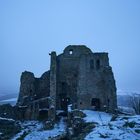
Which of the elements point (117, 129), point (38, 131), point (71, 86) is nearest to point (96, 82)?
point (71, 86)

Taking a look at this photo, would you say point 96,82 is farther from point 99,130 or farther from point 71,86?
point 99,130

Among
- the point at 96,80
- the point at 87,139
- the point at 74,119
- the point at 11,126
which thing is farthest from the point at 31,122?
the point at 87,139

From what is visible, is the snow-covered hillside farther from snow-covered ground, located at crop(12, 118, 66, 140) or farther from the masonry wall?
the masonry wall

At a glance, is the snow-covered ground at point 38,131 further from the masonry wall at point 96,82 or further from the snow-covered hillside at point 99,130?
the masonry wall at point 96,82

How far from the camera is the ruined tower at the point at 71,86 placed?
38.2 metres

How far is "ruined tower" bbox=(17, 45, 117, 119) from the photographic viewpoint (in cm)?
3823

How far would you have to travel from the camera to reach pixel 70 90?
142ft

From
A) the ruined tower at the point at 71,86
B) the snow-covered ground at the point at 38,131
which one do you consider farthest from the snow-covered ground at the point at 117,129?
the ruined tower at the point at 71,86

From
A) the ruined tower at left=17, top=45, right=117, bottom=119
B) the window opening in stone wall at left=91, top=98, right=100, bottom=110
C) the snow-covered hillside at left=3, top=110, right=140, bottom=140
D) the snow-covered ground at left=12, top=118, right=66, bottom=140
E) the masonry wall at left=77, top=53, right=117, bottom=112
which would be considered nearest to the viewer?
the snow-covered hillside at left=3, top=110, right=140, bottom=140

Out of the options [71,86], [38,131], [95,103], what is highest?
[71,86]

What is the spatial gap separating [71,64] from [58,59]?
2.60 meters

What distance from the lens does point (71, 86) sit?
142 ft

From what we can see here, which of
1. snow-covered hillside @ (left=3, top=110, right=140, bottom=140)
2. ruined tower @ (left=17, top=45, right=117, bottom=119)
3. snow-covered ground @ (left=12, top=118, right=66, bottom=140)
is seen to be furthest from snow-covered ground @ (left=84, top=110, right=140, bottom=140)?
ruined tower @ (left=17, top=45, right=117, bottom=119)

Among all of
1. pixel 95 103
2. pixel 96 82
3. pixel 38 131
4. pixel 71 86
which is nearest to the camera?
pixel 38 131
